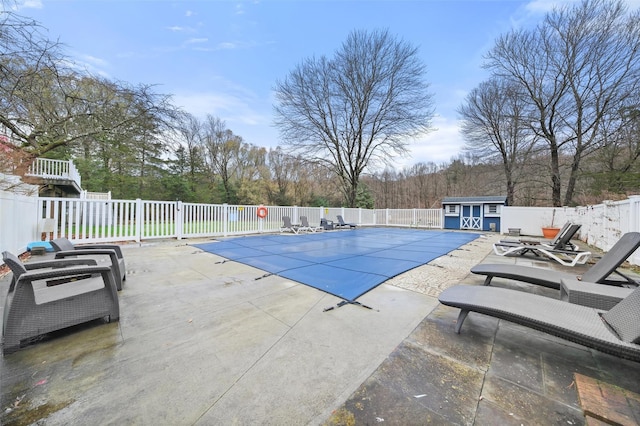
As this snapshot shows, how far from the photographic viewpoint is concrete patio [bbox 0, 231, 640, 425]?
1.29m

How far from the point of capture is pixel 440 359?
179cm

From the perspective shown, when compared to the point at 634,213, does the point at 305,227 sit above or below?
below

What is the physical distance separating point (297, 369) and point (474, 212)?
56.6 ft

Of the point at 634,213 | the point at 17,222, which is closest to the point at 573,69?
the point at 634,213

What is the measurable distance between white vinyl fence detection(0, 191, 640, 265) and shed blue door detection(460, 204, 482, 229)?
225cm

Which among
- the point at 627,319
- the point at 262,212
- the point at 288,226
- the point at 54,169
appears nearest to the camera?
the point at 627,319

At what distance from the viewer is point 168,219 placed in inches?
319

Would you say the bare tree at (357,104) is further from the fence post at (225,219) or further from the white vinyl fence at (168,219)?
the fence post at (225,219)

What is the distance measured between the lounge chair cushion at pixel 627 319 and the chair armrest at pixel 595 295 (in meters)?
0.46

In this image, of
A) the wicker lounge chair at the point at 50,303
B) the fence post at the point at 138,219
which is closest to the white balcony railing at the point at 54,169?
the fence post at the point at 138,219

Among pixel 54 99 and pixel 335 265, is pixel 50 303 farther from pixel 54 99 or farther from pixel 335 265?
pixel 54 99

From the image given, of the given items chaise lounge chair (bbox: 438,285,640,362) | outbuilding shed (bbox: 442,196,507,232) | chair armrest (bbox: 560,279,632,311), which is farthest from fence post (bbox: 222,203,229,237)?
outbuilding shed (bbox: 442,196,507,232)

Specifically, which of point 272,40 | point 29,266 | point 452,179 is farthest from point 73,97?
point 452,179

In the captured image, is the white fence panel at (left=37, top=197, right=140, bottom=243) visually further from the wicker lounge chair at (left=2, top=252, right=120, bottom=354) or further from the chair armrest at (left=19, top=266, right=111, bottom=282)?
the chair armrest at (left=19, top=266, right=111, bottom=282)
